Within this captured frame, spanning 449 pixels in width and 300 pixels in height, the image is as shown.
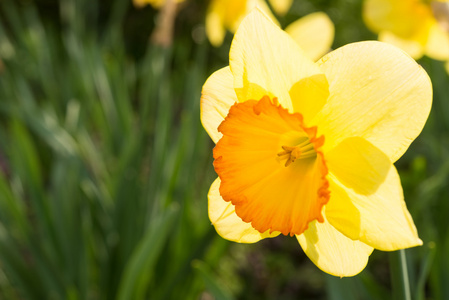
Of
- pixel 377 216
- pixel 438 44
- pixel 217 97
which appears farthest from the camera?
pixel 438 44

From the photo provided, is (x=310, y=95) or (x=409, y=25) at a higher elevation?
(x=310, y=95)

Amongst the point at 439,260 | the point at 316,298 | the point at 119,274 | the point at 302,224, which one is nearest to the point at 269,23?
the point at 302,224

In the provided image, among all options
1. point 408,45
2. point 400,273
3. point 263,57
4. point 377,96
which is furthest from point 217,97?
point 408,45

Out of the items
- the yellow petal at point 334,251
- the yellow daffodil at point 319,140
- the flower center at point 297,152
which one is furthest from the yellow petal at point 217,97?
the yellow petal at point 334,251

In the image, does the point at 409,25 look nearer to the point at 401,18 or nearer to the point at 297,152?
the point at 401,18

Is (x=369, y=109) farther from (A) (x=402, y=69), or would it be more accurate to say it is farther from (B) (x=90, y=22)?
(B) (x=90, y=22)

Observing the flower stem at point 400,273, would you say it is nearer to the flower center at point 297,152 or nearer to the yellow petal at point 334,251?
the yellow petal at point 334,251

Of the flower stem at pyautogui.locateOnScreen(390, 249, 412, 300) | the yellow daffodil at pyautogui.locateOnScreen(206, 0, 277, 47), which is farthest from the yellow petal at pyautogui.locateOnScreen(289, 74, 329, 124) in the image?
the yellow daffodil at pyautogui.locateOnScreen(206, 0, 277, 47)

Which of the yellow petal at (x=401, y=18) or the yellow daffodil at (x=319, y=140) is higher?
the yellow daffodil at (x=319, y=140)

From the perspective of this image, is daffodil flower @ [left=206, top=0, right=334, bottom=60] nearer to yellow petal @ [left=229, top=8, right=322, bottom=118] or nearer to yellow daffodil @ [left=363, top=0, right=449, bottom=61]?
yellow daffodil @ [left=363, top=0, right=449, bottom=61]
